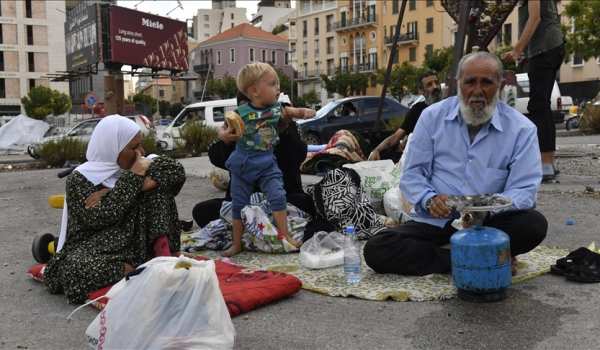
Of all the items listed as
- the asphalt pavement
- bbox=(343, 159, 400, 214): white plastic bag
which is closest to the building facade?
bbox=(343, 159, 400, 214): white plastic bag

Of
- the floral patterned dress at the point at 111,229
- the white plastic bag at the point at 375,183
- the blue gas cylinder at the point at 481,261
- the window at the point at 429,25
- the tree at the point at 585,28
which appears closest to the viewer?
the blue gas cylinder at the point at 481,261

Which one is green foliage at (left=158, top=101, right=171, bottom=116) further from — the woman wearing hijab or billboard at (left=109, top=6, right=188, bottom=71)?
the woman wearing hijab

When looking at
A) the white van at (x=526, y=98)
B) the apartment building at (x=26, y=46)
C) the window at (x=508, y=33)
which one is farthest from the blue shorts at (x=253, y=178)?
the apartment building at (x=26, y=46)

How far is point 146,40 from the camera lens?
36938 millimetres

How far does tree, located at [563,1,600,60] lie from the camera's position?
27.6 m

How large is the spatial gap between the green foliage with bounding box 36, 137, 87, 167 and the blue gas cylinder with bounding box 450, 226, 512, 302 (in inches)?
500

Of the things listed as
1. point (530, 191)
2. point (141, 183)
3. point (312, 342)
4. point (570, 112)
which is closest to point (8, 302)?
point (141, 183)

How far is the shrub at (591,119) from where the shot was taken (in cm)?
1619

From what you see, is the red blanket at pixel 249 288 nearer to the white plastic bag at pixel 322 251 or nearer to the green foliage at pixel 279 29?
the white plastic bag at pixel 322 251

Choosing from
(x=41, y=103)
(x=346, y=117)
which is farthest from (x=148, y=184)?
(x=41, y=103)

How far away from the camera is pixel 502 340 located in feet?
8.21

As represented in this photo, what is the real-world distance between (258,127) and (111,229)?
4.23 feet

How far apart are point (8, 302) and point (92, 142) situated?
989 mm

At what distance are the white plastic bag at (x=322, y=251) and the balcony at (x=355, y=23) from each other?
63.1m
